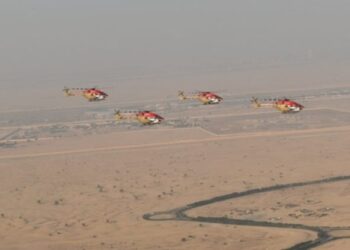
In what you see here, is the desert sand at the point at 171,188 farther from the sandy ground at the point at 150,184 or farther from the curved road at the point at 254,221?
the curved road at the point at 254,221

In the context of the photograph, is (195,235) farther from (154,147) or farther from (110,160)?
(154,147)

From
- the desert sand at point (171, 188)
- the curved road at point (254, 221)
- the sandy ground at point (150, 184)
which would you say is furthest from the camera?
the desert sand at point (171, 188)

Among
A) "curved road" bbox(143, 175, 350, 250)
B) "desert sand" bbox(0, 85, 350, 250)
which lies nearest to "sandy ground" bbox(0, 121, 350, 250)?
"desert sand" bbox(0, 85, 350, 250)

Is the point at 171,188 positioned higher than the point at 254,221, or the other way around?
the point at 171,188

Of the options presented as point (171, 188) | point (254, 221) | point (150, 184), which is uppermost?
point (150, 184)

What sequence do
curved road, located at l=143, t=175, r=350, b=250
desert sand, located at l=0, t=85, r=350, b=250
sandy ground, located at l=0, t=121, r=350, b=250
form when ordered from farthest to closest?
desert sand, located at l=0, t=85, r=350, b=250
sandy ground, located at l=0, t=121, r=350, b=250
curved road, located at l=143, t=175, r=350, b=250

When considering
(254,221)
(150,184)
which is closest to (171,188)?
(150,184)

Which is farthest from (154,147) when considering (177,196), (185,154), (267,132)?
(177,196)

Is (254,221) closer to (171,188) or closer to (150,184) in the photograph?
(171,188)

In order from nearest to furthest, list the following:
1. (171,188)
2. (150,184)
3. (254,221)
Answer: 1. (254,221)
2. (171,188)
3. (150,184)

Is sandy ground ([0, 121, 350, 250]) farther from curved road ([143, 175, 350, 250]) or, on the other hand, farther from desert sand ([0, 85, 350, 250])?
curved road ([143, 175, 350, 250])

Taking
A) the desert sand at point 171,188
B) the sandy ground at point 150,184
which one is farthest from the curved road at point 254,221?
the sandy ground at point 150,184
